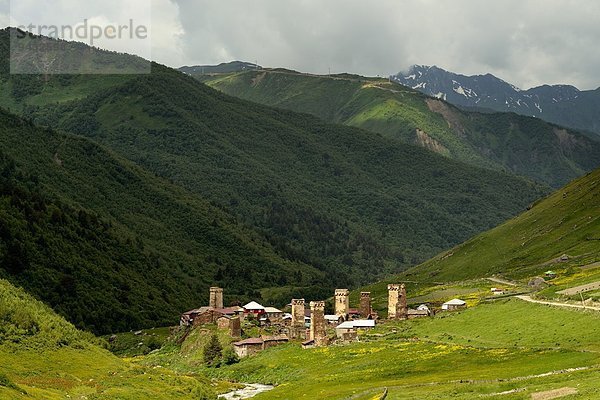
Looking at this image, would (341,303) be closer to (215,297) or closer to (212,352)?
(212,352)

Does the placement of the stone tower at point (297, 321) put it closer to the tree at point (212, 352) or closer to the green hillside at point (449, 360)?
the green hillside at point (449, 360)

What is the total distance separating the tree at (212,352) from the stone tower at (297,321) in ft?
45.4

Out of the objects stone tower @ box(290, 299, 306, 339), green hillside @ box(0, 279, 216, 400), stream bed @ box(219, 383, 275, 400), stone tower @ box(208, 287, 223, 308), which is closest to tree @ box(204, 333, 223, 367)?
stone tower @ box(290, 299, 306, 339)

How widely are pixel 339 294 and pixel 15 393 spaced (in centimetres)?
10271

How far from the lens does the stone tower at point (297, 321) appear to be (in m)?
154

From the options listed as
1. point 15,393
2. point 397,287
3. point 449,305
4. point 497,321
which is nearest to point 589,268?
point 449,305

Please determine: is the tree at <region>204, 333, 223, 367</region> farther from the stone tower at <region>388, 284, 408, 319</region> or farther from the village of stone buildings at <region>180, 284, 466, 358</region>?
the stone tower at <region>388, 284, 408, 319</region>

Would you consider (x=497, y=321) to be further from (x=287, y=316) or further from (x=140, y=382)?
(x=287, y=316)

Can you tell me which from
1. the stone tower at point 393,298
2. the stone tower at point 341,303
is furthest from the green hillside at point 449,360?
the stone tower at point 341,303

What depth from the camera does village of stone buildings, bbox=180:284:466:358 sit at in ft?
470

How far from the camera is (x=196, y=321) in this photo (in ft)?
554

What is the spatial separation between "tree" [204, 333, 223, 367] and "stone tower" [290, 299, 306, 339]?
13.8 m

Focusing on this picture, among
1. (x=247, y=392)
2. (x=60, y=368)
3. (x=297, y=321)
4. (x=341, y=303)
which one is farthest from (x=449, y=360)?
(x=341, y=303)

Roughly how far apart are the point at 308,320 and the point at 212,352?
1060 inches
